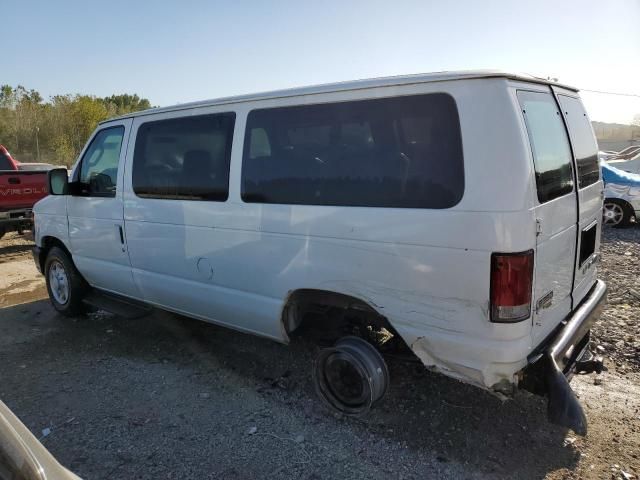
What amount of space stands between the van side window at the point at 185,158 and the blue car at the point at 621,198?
956 cm

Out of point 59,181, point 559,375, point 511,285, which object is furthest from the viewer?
point 59,181

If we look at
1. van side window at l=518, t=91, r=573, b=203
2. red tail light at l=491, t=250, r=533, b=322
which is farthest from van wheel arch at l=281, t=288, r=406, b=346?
van side window at l=518, t=91, r=573, b=203

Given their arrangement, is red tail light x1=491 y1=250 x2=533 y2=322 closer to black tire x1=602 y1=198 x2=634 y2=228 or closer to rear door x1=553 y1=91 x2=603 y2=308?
rear door x1=553 y1=91 x2=603 y2=308

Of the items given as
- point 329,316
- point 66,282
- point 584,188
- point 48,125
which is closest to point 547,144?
point 584,188

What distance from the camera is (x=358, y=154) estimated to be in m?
3.01

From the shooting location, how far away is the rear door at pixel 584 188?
11.0 ft

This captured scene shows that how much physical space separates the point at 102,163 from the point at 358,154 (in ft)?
10.1

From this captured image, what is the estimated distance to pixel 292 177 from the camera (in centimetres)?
331

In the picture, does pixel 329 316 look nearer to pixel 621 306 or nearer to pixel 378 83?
pixel 378 83

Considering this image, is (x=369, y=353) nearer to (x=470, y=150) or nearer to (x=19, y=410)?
(x=470, y=150)

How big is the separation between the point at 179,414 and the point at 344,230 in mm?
1797

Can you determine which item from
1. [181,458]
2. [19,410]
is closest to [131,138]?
[19,410]

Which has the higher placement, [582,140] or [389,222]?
[582,140]

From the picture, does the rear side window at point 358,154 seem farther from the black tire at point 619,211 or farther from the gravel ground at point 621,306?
the black tire at point 619,211
